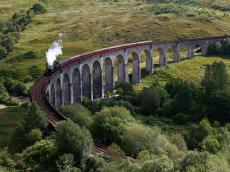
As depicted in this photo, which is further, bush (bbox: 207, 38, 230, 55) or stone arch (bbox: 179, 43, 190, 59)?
stone arch (bbox: 179, 43, 190, 59)

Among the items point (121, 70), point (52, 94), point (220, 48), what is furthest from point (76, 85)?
point (220, 48)

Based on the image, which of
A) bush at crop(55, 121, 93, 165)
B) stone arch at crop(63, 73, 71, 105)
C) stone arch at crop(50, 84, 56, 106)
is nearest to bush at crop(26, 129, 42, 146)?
bush at crop(55, 121, 93, 165)

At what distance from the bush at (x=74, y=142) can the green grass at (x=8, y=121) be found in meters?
16.4

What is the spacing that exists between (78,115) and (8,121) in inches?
821

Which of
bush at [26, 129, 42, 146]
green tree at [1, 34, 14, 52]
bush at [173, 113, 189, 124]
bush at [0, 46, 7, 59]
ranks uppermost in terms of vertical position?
bush at [26, 129, 42, 146]

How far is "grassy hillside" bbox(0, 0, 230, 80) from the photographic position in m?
132

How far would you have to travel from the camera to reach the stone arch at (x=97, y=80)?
98.1 m

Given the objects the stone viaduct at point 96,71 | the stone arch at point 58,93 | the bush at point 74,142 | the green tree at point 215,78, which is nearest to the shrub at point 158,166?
the bush at point 74,142

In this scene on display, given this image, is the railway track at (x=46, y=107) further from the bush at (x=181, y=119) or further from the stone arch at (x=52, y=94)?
the bush at (x=181, y=119)

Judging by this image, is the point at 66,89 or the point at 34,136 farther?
the point at 66,89

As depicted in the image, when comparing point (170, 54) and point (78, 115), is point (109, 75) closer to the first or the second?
point (170, 54)

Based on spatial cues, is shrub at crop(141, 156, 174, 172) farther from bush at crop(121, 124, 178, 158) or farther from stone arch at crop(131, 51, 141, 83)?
stone arch at crop(131, 51, 141, 83)

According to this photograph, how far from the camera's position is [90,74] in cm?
9450

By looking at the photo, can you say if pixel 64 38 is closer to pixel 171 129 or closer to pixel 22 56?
pixel 22 56
